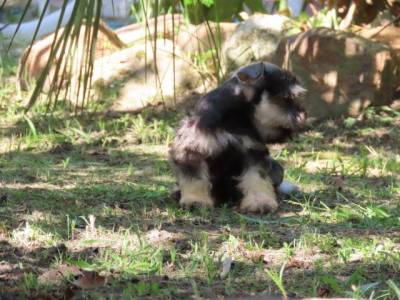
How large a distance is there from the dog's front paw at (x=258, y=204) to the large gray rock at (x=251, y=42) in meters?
4.08

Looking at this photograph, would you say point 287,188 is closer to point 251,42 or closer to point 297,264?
point 297,264

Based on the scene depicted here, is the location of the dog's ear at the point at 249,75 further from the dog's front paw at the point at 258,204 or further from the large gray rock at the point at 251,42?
the large gray rock at the point at 251,42

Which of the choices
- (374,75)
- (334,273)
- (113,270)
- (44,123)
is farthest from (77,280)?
(374,75)

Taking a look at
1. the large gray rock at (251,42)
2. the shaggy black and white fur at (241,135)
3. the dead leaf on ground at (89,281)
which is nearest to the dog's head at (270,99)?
the shaggy black and white fur at (241,135)

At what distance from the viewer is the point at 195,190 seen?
558 centimetres

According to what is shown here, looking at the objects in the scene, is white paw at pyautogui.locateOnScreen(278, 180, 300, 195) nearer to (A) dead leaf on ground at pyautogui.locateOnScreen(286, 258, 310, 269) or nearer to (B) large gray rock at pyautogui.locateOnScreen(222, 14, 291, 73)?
(A) dead leaf on ground at pyautogui.locateOnScreen(286, 258, 310, 269)

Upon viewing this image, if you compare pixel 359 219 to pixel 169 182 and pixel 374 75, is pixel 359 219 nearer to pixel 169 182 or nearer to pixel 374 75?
pixel 169 182

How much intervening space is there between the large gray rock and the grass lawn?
1473 millimetres

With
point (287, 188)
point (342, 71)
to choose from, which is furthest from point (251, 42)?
point (287, 188)

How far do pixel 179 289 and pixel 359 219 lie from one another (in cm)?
175

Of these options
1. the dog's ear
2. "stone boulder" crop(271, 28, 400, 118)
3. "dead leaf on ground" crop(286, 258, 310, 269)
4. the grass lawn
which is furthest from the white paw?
"stone boulder" crop(271, 28, 400, 118)

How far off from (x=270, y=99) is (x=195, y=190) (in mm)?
739

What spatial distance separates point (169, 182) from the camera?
21.7 feet

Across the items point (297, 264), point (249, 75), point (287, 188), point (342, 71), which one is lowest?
point (287, 188)
